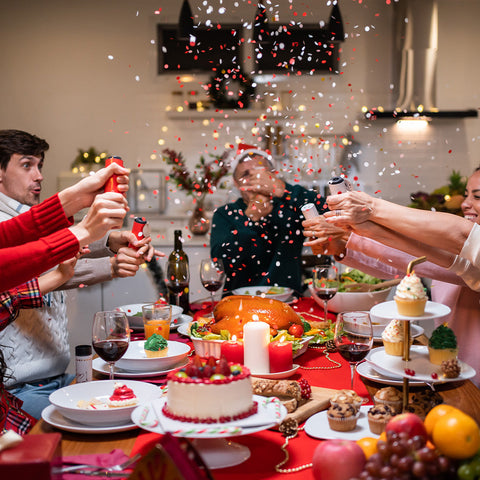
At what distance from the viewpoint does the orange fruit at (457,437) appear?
83 centimetres

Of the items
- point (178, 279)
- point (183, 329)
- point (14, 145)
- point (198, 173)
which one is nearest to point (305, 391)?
point (183, 329)

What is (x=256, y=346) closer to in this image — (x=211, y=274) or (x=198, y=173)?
(x=211, y=274)

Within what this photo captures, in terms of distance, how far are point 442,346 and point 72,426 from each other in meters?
0.76

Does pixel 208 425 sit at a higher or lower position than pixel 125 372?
higher

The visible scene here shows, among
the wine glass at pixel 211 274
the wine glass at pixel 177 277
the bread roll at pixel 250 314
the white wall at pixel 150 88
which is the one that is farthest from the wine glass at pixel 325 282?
the white wall at pixel 150 88

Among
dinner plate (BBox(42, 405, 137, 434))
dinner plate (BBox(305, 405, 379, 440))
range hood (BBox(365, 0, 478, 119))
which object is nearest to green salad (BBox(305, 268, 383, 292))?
dinner plate (BBox(305, 405, 379, 440))

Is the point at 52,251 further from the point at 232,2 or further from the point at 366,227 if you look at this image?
the point at 232,2

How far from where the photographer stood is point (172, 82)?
16.4ft

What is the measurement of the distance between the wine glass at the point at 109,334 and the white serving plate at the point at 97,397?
7 centimetres

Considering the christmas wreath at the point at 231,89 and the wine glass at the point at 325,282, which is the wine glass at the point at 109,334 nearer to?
the wine glass at the point at 325,282

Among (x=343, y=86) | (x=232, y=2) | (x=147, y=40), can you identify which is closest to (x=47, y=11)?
(x=147, y=40)

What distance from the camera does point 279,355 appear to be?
4.72 feet

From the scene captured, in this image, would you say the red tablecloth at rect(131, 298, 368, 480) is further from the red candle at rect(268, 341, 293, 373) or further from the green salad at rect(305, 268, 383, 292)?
the green salad at rect(305, 268, 383, 292)

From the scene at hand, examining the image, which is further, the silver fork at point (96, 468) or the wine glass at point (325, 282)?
the wine glass at point (325, 282)
